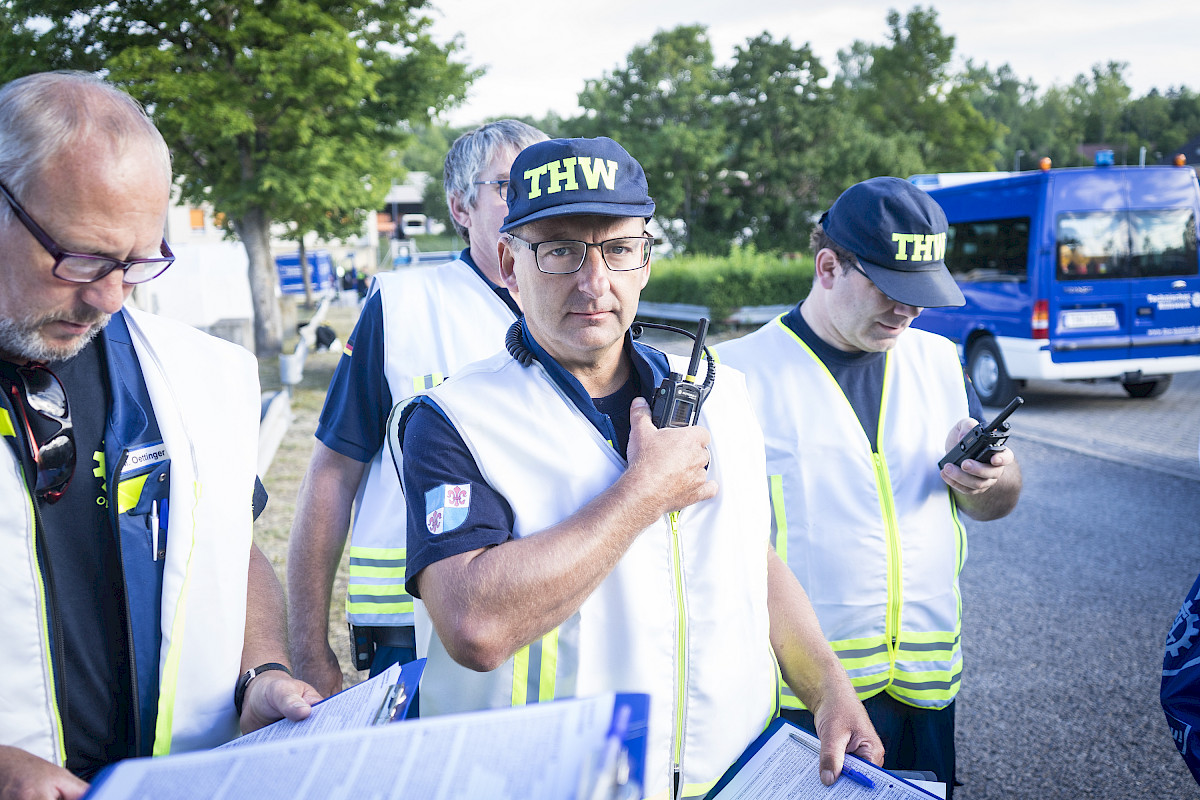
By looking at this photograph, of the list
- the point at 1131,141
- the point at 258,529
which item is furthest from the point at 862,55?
the point at 258,529

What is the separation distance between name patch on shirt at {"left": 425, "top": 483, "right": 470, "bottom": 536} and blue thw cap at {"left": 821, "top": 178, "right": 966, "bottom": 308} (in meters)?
1.43

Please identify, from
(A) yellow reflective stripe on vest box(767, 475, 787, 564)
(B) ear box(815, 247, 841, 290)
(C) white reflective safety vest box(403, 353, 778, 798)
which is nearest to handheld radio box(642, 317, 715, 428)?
(C) white reflective safety vest box(403, 353, 778, 798)

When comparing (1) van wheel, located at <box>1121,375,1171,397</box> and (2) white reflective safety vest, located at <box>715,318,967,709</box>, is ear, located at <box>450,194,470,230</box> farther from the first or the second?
(1) van wheel, located at <box>1121,375,1171,397</box>

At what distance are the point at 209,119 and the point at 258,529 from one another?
9746mm

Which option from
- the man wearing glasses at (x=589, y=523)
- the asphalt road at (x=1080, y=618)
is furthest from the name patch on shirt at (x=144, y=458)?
the asphalt road at (x=1080, y=618)

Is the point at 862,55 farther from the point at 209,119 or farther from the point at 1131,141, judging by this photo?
the point at 209,119

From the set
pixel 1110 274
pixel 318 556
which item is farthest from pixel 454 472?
pixel 1110 274

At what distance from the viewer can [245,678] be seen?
74.4 inches

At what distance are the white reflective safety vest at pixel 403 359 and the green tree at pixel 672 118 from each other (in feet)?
113

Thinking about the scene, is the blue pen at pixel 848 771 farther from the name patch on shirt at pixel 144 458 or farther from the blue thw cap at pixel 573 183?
the name patch on shirt at pixel 144 458

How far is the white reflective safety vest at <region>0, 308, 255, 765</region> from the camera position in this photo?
1.54 meters

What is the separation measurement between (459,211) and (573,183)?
120 centimetres

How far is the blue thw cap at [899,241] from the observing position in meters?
2.53

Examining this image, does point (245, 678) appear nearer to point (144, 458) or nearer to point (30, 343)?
point (144, 458)
